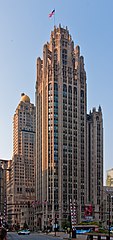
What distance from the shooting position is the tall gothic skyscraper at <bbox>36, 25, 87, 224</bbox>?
179 meters

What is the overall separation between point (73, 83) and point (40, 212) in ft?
171

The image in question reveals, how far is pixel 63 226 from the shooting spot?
167750 mm

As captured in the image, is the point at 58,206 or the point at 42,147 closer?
the point at 58,206

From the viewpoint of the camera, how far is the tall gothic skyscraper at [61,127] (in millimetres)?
179125

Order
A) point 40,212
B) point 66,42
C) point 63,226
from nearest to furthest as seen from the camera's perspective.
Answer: point 63,226 → point 40,212 → point 66,42

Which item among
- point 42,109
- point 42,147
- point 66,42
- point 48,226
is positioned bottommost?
point 48,226

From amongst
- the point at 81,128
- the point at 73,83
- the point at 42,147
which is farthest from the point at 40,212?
the point at 73,83

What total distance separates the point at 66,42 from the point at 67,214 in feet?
226

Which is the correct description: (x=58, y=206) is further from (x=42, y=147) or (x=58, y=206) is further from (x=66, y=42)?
(x=66, y=42)

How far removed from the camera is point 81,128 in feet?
627

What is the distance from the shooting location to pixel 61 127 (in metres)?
182

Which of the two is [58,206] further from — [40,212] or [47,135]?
[47,135]

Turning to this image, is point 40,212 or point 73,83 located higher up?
→ point 73,83

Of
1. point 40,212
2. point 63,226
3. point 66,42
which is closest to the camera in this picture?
point 63,226
